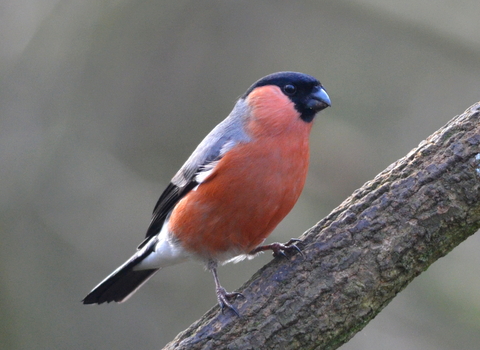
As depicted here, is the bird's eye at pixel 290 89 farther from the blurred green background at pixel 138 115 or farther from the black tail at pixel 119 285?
the blurred green background at pixel 138 115

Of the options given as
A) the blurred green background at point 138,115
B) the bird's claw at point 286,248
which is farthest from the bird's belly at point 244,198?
the blurred green background at point 138,115

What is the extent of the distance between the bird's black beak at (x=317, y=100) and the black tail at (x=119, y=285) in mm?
1803

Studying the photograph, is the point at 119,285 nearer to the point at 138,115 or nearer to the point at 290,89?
the point at 290,89

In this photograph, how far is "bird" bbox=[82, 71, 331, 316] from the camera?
364cm

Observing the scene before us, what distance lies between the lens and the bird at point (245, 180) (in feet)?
12.0

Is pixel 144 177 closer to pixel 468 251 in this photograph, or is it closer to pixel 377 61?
pixel 377 61

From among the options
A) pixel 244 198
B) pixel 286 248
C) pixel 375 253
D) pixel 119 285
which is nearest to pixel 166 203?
pixel 119 285

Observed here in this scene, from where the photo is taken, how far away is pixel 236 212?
3.67 m

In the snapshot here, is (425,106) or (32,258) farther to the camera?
(32,258)

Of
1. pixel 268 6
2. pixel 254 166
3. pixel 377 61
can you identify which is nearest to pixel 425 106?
pixel 377 61

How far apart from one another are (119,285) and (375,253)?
2.38m

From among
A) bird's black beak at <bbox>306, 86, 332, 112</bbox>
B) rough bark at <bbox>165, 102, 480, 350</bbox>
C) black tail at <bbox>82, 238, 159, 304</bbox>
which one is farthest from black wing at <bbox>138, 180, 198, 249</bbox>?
rough bark at <bbox>165, 102, 480, 350</bbox>

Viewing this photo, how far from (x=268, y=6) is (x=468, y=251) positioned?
3880mm

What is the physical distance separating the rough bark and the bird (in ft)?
0.77
